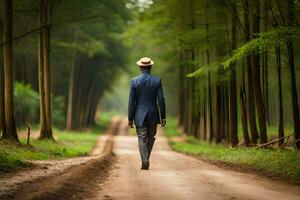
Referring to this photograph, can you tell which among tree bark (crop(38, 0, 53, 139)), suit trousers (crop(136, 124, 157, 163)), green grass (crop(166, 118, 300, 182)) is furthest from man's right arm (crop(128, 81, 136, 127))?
tree bark (crop(38, 0, 53, 139))

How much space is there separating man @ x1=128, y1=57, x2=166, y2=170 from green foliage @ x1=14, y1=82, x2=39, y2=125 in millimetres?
30925

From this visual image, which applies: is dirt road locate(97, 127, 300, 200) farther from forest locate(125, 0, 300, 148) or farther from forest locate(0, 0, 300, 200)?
forest locate(125, 0, 300, 148)

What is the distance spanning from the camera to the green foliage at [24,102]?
145ft

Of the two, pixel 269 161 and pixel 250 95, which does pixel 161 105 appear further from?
pixel 250 95

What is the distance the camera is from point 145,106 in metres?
13.9

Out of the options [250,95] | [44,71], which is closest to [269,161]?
[250,95]

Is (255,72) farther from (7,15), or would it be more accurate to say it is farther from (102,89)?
(102,89)

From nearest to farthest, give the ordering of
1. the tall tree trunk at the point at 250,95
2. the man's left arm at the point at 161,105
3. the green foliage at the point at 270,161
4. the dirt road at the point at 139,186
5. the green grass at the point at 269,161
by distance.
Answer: the dirt road at the point at 139,186 → the man's left arm at the point at 161,105 → the green grass at the point at 269,161 → the green foliage at the point at 270,161 → the tall tree trunk at the point at 250,95

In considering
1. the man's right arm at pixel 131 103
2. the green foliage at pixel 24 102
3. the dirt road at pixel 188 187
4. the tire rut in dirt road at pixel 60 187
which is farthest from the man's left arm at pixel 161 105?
the green foliage at pixel 24 102

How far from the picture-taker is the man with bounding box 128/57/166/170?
1384cm

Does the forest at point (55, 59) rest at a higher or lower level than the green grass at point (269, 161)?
higher

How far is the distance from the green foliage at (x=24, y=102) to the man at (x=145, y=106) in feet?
101

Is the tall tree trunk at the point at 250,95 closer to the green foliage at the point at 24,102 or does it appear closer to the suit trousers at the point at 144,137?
the suit trousers at the point at 144,137

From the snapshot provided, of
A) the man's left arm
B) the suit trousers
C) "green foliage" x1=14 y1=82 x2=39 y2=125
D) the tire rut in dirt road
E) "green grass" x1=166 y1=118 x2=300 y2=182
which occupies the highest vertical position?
"green foliage" x1=14 y1=82 x2=39 y2=125
